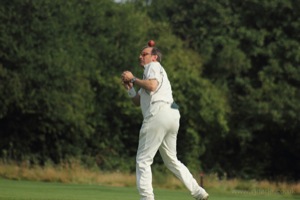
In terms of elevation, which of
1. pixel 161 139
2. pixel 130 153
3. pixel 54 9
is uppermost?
pixel 54 9

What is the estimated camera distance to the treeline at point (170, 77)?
45.8 m

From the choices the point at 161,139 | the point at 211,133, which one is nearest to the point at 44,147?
the point at 211,133

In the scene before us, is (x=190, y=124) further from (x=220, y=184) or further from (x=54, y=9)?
(x=220, y=184)

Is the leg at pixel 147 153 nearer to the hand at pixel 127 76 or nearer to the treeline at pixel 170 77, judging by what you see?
the hand at pixel 127 76

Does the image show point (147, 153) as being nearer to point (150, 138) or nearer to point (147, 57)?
point (150, 138)

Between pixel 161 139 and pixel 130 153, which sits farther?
pixel 130 153

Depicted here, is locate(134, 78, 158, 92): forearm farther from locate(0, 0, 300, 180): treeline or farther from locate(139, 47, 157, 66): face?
locate(0, 0, 300, 180): treeline

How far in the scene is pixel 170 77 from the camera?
51500 mm

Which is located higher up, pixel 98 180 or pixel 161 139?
pixel 161 139

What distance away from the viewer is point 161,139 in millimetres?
13344

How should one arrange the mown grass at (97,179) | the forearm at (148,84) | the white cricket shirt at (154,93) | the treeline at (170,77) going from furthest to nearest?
the treeline at (170,77) < the mown grass at (97,179) < the white cricket shirt at (154,93) < the forearm at (148,84)

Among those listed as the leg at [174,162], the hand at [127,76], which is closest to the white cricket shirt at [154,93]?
the hand at [127,76]

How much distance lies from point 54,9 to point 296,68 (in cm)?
1506

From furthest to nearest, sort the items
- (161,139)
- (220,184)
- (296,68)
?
1. (296,68)
2. (220,184)
3. (161,139)
